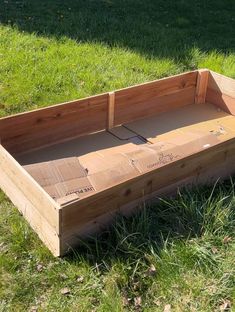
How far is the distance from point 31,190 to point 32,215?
203mm

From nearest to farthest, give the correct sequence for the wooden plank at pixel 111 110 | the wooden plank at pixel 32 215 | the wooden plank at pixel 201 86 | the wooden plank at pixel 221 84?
the wooden plank at pixel 32 215, the wooden plank at pixel 111 110, the wooden plank at pixel 221 84, the wooden plank at pixel 201 86

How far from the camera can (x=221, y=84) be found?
461 centimetres

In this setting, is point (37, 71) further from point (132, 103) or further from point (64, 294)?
point (64, 294)

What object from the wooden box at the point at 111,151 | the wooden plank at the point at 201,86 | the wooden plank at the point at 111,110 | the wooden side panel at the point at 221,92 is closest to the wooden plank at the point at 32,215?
the wooden box at the point at 111,151

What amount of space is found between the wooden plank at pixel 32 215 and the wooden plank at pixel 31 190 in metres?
0.03

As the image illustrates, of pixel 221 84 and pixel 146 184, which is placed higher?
pixel 221 84

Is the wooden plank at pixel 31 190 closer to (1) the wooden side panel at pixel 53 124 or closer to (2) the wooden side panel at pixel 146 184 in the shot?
(2) the wooden side panel at pixel 146 184

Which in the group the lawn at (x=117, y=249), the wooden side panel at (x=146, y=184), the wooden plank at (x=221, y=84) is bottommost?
the lawn at (x=117, y=249)

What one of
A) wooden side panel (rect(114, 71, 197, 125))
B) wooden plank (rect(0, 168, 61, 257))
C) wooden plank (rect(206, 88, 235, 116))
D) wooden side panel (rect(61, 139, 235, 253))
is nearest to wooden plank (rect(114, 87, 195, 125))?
wooden side panel (rect(114, 71, 197, 125))

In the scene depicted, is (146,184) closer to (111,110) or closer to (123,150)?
(123,150)

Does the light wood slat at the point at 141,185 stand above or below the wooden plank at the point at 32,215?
above

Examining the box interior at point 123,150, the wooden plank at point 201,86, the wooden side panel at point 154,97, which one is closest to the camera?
the box interior at point 123,150

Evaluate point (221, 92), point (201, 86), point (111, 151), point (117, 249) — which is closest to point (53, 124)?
point (111, 151)

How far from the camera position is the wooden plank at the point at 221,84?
4508mm
